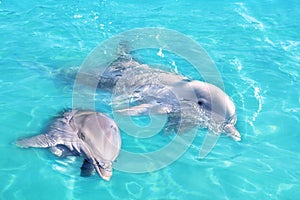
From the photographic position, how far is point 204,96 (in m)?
6.79

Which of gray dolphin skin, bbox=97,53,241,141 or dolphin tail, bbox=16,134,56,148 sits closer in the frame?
dolphin tail, bbox=16,134,56,148

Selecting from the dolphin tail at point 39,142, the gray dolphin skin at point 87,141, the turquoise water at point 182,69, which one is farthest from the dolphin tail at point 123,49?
the dolphin tail at point 39,142

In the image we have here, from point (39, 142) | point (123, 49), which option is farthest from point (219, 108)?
point (123, 49)

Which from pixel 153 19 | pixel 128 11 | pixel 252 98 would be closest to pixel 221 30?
pixel 153 19

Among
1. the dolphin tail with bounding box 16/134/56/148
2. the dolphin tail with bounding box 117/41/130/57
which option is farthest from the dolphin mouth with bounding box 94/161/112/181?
the dolphin tail with bounding box 117/41/130/57

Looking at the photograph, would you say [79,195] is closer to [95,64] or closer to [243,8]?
[95,64]

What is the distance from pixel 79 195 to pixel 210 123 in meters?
2.42

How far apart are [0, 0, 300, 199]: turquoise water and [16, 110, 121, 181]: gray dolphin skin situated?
14cm

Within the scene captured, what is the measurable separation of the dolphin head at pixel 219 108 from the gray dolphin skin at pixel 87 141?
1708 mm

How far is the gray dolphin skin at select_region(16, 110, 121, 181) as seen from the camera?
5.25m

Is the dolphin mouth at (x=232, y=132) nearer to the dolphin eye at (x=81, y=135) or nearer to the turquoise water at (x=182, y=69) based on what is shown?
the turquoise water at (x=182, y=69)

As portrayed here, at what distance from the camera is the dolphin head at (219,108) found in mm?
6531

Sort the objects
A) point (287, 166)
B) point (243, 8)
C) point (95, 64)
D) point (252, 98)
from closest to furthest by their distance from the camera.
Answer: point (287, 166) → point (252, 98) → point (95, 64) → point (243, 8)

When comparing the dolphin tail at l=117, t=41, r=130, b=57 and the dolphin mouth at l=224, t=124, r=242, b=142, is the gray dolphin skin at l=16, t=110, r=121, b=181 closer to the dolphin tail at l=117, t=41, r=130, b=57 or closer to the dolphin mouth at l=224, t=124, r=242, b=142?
the dolphin mouth at l=224, t=124, r=242, b=142
